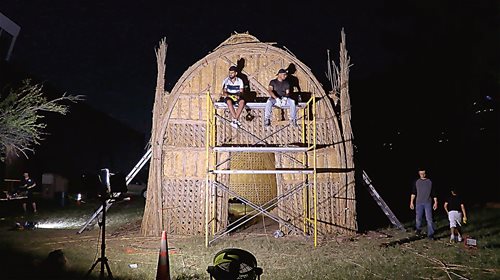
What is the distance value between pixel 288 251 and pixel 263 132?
12.3ft

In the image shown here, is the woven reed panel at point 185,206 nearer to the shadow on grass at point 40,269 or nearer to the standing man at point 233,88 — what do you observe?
the standing man at point 233,88

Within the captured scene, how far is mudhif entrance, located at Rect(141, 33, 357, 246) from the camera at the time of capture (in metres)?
11.0

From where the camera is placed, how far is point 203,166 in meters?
11.2

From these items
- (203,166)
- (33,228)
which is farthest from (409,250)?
(33,228)

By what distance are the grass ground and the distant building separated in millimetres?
15232

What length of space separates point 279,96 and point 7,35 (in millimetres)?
21032

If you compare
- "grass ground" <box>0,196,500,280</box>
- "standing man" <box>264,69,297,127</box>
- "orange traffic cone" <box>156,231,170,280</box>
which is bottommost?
"grass ground" <box>0,196,500,280</box>

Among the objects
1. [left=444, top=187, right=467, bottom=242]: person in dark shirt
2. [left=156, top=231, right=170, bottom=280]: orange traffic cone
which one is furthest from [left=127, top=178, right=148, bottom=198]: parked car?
[left=156, top=231, right=170, bottom=280]: orange traffic cone

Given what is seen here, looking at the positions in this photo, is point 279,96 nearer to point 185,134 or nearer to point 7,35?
point 185,134

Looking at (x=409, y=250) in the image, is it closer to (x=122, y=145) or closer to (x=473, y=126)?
(x=473, y=126)

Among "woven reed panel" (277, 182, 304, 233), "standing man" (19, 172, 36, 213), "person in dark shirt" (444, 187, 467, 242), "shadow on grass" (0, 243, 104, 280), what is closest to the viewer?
"shadow on grass" (0, 243, 104, 280)

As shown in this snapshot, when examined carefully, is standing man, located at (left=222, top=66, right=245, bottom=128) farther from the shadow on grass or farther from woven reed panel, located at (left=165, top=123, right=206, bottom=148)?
the shadow on grass

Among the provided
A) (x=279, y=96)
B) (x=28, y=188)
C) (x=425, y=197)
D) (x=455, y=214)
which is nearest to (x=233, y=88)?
(x=279, y=96)

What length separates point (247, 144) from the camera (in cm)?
1136
